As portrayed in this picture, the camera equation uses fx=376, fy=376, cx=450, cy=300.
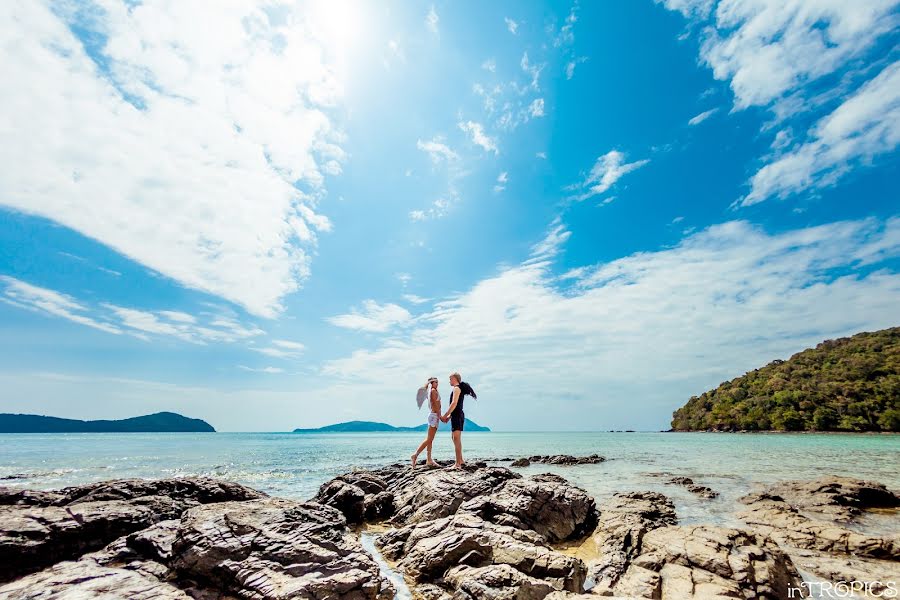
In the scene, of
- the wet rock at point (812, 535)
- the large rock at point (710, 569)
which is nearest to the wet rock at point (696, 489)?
the wet rock at point (812, 535)

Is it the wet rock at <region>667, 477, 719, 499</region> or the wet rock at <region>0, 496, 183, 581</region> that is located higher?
the wet rock at <region>0, 496, 183, 581</region>

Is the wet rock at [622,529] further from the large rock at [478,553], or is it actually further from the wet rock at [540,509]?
the large rock at [478,553]

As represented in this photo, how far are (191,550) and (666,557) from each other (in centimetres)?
844

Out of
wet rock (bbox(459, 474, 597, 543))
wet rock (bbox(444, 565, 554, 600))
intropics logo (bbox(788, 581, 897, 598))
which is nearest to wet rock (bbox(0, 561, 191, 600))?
wet rock (bbox(444, 565, 554, 600))

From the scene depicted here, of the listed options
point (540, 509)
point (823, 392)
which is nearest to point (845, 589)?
point (540, 509)

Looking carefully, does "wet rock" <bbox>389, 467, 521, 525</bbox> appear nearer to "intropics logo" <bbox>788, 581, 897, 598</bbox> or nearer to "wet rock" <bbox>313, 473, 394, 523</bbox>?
"wet rock" <bbox>313, 473, 394, 523</bbox>

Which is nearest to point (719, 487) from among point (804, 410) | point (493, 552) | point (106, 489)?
point (493, 552)

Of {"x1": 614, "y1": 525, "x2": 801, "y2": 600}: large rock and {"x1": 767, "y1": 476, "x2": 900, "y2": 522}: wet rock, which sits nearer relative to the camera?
{"x1": 614, "y1": 525, "x2": 801, "y2": 600}: large rock

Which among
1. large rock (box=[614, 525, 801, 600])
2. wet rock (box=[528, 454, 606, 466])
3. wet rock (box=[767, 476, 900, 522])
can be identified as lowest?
wet rock (box=[528, 454, 606, 466])

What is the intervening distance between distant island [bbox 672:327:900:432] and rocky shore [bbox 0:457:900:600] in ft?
338

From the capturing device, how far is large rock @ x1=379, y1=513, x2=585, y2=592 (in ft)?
20.2

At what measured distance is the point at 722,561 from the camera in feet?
21.7

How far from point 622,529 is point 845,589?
12.7 feet

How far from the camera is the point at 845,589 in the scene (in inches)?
264
